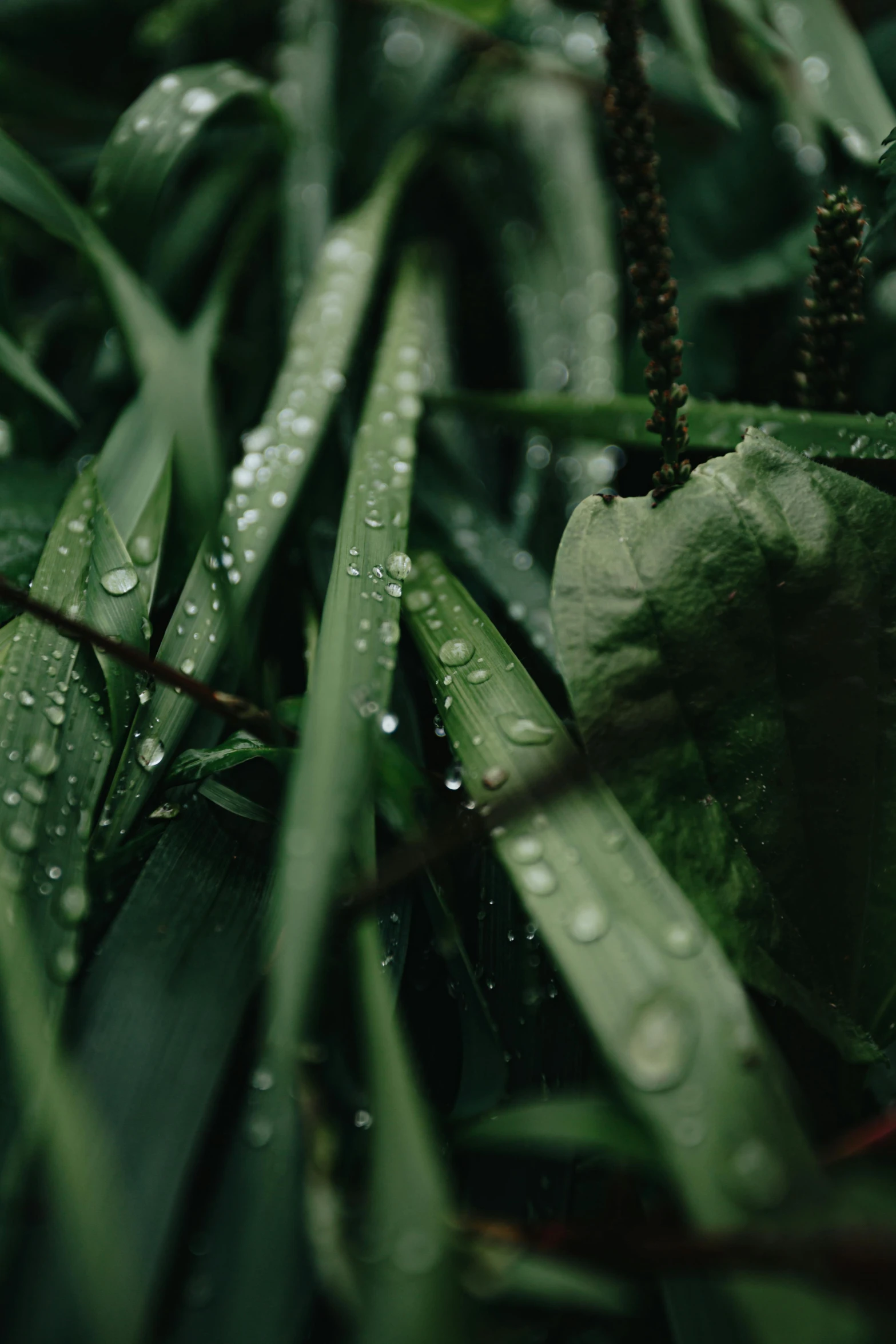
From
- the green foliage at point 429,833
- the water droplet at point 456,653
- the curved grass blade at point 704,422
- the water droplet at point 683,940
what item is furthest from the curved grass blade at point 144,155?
the water droplet at point 683,940

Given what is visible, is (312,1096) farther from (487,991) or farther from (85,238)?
(85,238)

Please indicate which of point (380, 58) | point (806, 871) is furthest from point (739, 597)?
point (380, 58)

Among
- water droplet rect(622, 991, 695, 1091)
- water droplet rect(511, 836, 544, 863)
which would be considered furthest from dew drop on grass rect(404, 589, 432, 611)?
water droplet rect(622, 991, 695, 1091)

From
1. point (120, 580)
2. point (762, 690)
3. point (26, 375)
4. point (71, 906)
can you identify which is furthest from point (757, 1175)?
point (26, 375)

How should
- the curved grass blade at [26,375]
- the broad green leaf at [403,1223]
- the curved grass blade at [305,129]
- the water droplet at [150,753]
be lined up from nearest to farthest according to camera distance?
the broad green leaf at [403,1223] < the water droplet at [150,753] < the curved grass blade at [26,375] < the curved grass blade at [305,129]

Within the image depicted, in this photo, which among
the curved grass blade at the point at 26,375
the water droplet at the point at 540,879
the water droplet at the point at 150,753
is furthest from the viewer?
the curved grass blade at the point at 26,375

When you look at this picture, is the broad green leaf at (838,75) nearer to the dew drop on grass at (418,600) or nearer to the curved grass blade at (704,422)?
the curved grass blade at (704,422)

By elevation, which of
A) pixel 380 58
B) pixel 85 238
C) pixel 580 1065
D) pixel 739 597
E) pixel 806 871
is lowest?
pixel 580 1065
